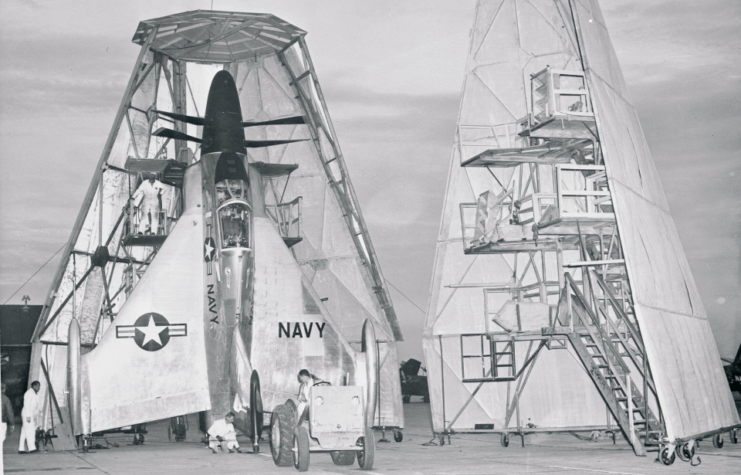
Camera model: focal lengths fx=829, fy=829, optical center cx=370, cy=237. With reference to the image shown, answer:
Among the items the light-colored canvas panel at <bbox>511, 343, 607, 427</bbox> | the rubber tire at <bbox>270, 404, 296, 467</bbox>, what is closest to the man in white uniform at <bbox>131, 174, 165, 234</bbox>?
the light-colored canvas panel at <bbox>511, 343, 607, 427</bbox>

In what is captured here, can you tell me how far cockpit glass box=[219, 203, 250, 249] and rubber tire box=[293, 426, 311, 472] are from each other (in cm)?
910

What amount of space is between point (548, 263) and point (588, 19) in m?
7.54

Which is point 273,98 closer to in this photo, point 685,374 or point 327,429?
point 327,429

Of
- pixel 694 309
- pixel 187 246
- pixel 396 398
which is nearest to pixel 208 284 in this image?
pixel 187 246

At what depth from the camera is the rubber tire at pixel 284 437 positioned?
1672 cm

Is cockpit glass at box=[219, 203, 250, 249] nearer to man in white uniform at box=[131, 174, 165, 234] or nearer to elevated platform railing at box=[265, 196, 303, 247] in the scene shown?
elevated platform railing at box=[265, 196, 303, 247]

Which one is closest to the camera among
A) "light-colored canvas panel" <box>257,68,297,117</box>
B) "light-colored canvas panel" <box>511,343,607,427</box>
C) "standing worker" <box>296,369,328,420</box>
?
"standing worker" <box>296,369,328,420</box>

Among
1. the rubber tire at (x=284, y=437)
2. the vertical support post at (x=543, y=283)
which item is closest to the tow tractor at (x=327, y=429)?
the rubber tire at (x=284, y=437)

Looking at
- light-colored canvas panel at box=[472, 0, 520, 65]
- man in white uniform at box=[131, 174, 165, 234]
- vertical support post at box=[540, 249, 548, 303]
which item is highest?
light-colored canvas panel at box=[472, 0, 520, 65]

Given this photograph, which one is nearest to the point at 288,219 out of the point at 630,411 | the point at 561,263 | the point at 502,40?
the point at 502,40

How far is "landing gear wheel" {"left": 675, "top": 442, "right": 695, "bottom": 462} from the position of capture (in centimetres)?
1602

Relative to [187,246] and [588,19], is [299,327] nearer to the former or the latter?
[187,246]

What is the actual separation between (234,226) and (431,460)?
375 inches

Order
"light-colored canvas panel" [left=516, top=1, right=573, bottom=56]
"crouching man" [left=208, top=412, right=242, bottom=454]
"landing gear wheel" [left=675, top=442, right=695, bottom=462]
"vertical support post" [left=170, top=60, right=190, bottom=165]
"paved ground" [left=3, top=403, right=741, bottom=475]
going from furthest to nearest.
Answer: "vertical support post" [left=170, top=60, right=190, bottom=165] → "light-colored canvas panel" [left=516, top=1, right=573, bottom=56] → "crouching man" [left=208, top=412, right=242, bottom=454] → "landing gear wheel" [left=675, top=442, right=695, bottom=462] → "paved ground" [left=3, top=403, right=741, bottom=475]
